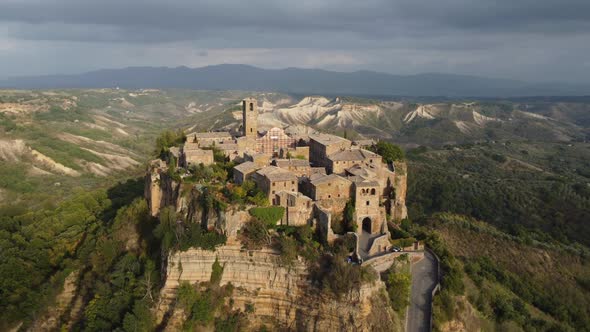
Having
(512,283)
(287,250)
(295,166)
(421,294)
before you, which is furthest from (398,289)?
(512,283)

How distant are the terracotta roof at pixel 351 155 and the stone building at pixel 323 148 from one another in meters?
0.86

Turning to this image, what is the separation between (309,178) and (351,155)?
23.1 feet

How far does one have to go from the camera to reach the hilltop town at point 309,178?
1310 inches

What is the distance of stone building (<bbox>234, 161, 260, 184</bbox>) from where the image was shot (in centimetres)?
3732

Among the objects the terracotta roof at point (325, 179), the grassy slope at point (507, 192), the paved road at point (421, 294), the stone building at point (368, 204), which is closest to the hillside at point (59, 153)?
the terracotta roof at point (325, 179)

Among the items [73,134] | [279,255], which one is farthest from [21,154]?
[279,255]

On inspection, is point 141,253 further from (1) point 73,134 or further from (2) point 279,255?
(1) point 73,134

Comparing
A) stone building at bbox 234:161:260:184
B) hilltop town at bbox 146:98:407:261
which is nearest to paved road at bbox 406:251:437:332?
hilltop town at bbox 146:98:407:261

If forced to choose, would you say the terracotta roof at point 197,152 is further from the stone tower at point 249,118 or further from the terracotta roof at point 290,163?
the stone tower at point 249,118

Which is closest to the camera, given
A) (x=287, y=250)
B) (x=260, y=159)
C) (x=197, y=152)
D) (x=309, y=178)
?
(x=287, y=250)

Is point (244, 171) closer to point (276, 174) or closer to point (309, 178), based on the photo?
point (276, 174)

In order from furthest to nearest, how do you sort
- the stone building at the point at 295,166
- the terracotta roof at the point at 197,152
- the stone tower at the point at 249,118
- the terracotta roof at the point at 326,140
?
1. the stone tower at the point at 249,118
2. the terracotta roof at the point at 326,140
3. the terracotta roof at the point at 197,152
4. the stone building at the point at 295,166

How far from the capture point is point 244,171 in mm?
37438

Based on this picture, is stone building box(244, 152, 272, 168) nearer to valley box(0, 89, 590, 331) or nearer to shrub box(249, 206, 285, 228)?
valley box(0, 89, 590, 331)
